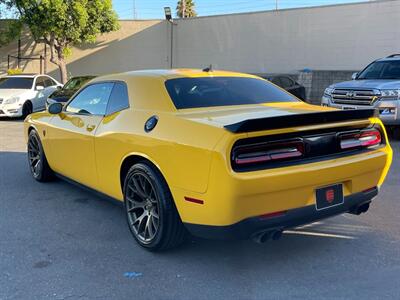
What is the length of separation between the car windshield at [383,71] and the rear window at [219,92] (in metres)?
6.40

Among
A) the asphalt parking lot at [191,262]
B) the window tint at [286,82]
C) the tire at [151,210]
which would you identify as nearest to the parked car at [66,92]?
the window tint at [286,82]

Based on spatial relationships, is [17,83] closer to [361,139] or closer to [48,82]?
[48,82]

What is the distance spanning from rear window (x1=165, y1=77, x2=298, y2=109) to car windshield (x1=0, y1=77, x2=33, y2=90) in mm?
12181

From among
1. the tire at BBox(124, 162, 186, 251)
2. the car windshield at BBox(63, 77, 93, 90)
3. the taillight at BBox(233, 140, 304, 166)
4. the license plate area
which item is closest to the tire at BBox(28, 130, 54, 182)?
the tire at BBox(124, 162, 186, 251)

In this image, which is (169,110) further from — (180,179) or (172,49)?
(172,49)

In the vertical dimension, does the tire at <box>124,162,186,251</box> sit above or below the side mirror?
below

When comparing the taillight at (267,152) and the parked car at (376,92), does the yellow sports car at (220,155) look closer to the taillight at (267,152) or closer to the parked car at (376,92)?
the taillight at (267,152)

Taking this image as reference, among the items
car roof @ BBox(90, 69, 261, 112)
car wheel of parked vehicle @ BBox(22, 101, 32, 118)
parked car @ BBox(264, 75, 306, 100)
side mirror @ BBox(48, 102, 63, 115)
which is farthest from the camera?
parked car @ BBox(264, 75, 306, 100)

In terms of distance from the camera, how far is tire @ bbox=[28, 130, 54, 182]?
5.97m

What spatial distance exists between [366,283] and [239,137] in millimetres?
1413

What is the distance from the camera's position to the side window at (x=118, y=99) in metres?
4.30

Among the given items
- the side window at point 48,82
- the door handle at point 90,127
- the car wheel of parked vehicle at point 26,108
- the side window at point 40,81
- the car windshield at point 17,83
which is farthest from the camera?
the side window at point 48,82

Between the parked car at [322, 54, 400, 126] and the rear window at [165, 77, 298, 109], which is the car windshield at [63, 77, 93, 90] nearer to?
the parked car at [322, 54, 400, 126]

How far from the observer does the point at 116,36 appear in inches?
987
